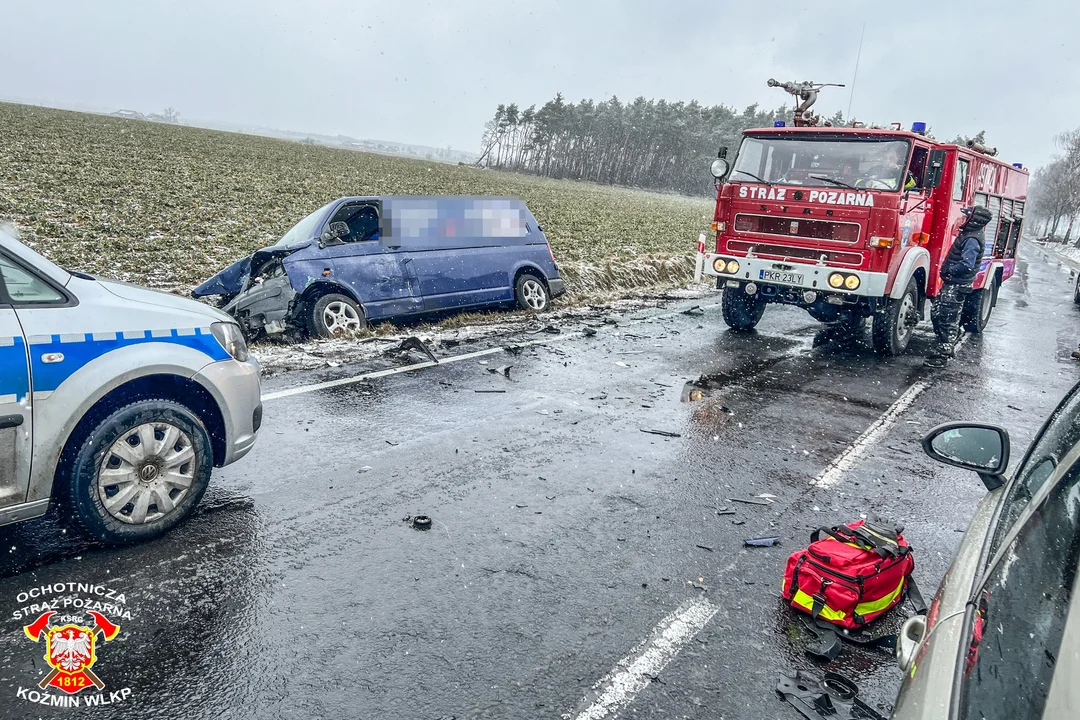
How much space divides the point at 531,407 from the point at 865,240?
5034mm

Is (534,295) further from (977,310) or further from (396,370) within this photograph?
(977,310)

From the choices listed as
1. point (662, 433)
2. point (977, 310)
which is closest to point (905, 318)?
point (977, 310)

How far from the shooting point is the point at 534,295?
11445 mm

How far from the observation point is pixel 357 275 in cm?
917

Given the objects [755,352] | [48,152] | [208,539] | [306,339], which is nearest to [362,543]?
[208,539]

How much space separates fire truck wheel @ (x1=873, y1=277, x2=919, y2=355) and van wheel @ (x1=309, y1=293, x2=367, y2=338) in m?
6.90

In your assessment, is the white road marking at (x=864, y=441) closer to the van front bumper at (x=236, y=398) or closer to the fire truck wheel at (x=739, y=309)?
the fire truck wheel at (x=739, y=309)

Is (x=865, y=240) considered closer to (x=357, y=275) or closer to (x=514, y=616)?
(x=357, y=275)

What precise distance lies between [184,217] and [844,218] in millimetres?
16645

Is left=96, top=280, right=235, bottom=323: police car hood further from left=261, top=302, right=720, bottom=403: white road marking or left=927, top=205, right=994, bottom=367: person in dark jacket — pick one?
left=927, top=205, right=994, bottom=367: person in dark jacket

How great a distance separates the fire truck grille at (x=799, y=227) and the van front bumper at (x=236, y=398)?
292 inches

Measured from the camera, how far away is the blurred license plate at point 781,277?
934 cm

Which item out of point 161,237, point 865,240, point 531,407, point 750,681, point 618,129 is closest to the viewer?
point 750,681

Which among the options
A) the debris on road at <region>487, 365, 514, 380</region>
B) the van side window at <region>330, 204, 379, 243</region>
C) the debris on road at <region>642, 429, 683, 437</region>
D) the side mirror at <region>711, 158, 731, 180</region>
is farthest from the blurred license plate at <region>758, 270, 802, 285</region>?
the van side window at <region>330, 204, 379, 243</region>
